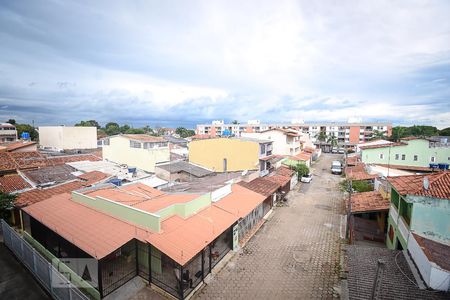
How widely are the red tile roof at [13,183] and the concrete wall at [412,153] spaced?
4313 cm

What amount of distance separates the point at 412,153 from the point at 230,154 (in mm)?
29060

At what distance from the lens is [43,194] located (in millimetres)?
19719

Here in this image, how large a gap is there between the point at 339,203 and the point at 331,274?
15391 mm

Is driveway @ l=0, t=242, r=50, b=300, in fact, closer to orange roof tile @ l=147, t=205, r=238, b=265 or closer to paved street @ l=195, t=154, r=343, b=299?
orange roof tile @ l=147, t=205, r=238, b=265

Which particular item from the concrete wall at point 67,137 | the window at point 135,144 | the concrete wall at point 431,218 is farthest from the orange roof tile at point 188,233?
the concrete wall at point 67,137

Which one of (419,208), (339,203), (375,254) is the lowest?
(339,203)

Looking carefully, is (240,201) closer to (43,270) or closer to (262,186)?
(262,186)

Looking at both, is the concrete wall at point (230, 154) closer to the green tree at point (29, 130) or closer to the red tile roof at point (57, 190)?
the red tile roof at point (57, 190)

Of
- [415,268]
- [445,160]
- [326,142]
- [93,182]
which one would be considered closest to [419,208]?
[415,268]

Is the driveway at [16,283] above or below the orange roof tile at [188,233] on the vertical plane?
below

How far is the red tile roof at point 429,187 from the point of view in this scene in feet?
40.7

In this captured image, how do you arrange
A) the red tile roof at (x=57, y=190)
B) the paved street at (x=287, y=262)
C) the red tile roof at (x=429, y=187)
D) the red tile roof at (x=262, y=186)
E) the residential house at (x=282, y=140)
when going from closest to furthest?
the red tile roof at (x=429, y=187) → the paved street at (x=287, y=262) → the red tile roof at (x=57, y=190) → the red tile roof at (x=262, y=186) → the residential house at (x=282, y=140)

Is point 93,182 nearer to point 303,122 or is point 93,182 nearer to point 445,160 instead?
point 445,160

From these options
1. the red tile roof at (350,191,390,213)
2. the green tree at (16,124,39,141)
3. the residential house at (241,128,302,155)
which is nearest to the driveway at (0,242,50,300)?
the red tile roof at (350,191,390,213)
